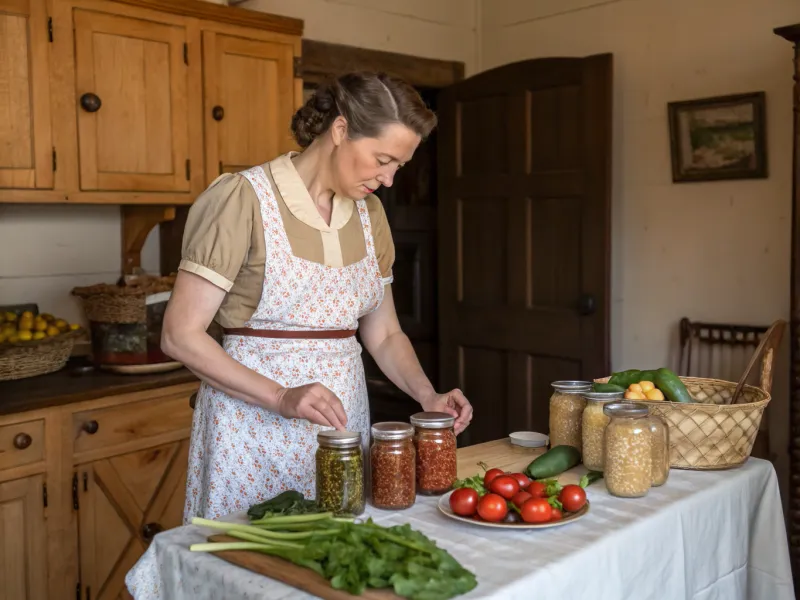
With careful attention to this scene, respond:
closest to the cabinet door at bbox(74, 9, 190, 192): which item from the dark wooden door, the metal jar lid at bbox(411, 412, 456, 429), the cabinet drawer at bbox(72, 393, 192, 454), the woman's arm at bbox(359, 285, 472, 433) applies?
the cabinet drawer at bbox(72, 393, 192, 454)

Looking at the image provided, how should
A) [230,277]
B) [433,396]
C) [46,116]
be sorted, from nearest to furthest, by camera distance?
1. [230,277]
2. [433,396]
3. [46,116]

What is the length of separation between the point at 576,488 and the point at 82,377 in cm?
193

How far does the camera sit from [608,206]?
3.78m

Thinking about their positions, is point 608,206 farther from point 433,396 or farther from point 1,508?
point 1,508

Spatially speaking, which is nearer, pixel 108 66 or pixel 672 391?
pixel 672 391

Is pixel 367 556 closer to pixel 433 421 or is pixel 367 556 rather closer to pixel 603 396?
pixel 433 421

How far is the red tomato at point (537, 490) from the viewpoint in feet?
5.11

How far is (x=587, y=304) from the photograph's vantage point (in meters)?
3.86

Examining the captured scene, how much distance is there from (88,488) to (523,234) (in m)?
2.20

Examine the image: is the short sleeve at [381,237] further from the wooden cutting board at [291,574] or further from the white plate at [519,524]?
the wooden cutting board at [291,574]

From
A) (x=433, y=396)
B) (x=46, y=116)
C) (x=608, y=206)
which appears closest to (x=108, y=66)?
(x=46, y=116)

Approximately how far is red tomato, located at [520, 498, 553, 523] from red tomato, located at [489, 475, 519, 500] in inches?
2.0

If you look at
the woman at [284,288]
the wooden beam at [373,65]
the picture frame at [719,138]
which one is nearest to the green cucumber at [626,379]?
the woman at [284,288]

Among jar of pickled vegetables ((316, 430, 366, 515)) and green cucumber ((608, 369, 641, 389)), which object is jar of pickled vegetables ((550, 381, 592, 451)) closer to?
green cucumber ((608, 369, 641, 389))
